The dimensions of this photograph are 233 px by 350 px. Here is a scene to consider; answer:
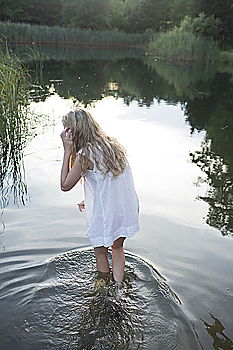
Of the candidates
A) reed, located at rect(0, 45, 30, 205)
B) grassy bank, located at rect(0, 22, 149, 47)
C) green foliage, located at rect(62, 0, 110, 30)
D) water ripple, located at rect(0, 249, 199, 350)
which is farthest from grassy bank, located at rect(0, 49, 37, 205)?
green foliage, located at rect(62, 0, 110, 30)

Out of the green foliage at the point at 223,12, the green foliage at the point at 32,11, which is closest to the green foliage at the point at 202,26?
the green foliage at the point at 223,12

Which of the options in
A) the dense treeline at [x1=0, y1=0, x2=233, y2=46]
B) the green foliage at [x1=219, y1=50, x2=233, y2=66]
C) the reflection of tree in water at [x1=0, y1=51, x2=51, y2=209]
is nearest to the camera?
Answer: the reflection of tree in water at [x1=0, y1=51, x2=51, y2=209]

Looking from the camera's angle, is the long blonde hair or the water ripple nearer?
the water ripple

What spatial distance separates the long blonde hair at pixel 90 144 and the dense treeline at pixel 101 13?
41.7 m

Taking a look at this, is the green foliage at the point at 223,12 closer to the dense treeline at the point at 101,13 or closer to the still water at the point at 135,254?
the dense treeline at the point at 101,13

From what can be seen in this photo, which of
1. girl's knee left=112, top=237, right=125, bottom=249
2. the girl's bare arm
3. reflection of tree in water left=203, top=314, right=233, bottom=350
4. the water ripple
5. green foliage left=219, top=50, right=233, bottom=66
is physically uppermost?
the girl's bare arm

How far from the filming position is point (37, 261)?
3379 mm

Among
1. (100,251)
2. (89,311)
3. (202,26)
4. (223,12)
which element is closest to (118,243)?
(100,251)

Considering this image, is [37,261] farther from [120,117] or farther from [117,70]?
[117,70]

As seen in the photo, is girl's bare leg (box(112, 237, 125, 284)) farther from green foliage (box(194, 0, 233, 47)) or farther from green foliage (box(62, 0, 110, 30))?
green foliage (box(62, 0, 110, 30))

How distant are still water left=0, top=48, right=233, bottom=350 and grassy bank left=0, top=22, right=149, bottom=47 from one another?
62.9ft

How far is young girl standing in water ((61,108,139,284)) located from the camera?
2.62 m

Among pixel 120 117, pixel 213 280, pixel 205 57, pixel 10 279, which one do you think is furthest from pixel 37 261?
pixel 205 57

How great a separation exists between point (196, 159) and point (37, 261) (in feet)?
12.3
